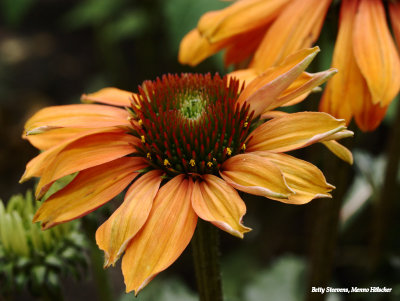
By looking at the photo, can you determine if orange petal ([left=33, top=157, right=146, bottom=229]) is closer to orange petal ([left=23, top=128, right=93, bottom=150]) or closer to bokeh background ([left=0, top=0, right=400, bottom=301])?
orange petal ([left=23, top=128, right=93, bottom=150])

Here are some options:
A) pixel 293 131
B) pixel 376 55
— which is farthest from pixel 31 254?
pixel 376 55

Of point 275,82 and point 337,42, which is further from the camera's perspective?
point 337,42

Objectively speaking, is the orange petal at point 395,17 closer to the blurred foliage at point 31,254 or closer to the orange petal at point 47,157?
the orange petal at point 47,157

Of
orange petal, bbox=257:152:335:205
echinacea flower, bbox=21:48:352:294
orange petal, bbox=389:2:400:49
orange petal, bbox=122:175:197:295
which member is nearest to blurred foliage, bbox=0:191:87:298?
echinacea flower, bbox=21:48:352:294

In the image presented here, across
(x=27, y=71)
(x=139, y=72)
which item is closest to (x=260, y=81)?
(x=139, y=72)

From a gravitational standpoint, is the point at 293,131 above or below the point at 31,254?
above

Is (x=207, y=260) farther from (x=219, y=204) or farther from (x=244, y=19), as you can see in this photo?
(x=244, y=19)

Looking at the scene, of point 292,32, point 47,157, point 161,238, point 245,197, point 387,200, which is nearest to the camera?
point 161,238
